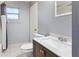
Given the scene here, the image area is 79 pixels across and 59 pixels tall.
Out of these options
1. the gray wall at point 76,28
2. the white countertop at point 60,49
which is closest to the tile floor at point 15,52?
the white countertop at point 60,49

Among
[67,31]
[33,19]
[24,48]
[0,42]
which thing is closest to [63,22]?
[67,31]

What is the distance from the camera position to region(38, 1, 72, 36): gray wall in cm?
155

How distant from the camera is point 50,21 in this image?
2.00 metres

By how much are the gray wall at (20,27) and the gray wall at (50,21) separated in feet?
1.22

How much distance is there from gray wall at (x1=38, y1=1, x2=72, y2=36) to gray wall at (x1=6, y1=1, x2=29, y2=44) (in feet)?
1.22

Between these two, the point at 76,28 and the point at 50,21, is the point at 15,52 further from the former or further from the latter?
the point at 76,28

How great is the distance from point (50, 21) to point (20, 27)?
0.60 m

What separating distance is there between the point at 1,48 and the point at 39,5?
1.09 m

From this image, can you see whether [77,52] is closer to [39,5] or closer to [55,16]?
[55,16]

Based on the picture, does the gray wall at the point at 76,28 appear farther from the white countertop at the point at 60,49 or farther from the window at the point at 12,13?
the window at the point at 12,13

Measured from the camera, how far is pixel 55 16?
1842mm

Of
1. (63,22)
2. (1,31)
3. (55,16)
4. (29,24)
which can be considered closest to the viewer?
(63,22)

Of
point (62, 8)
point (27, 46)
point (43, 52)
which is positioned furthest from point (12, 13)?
point (43, 52)

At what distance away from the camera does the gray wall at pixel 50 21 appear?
1.55 metres
